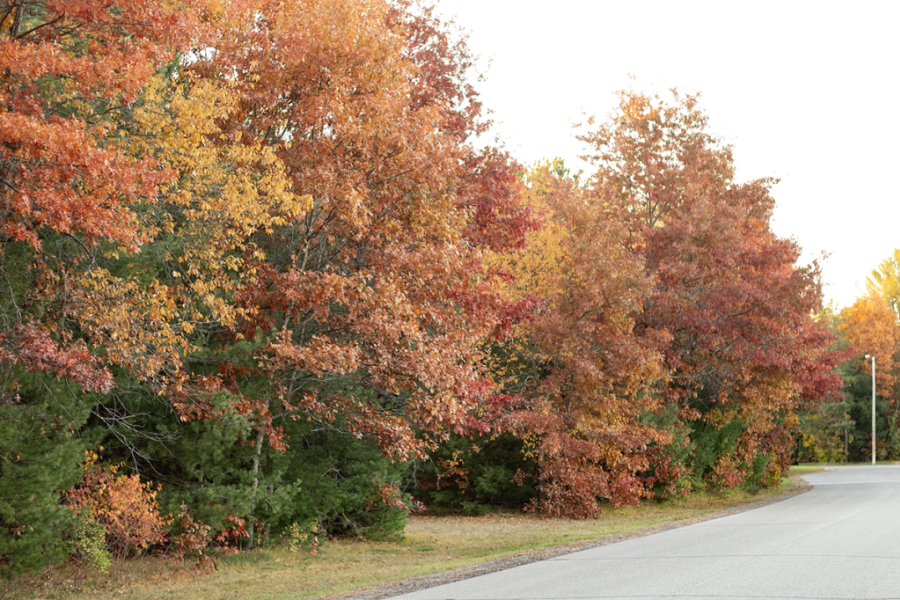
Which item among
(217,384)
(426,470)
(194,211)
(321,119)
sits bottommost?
(426,470)

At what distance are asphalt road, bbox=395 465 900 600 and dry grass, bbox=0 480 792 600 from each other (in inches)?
72.5

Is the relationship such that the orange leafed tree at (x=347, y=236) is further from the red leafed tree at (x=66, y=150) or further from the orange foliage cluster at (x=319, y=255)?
the red leafed tree at (x=66, y=150)

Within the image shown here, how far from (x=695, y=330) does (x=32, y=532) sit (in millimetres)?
19613

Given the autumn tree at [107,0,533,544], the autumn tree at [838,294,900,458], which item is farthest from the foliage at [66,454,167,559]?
the autumn tree at [838,294,900,458]

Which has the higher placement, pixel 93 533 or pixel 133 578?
pixel 93 533

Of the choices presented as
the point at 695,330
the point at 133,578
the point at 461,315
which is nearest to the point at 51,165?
the point at 133,578

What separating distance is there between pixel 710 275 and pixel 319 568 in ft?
53.3

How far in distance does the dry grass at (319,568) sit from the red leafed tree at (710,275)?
709cm

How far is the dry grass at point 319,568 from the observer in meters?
10.5

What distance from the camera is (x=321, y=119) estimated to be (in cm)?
1311

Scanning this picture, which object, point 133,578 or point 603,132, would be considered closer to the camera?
point 133,578

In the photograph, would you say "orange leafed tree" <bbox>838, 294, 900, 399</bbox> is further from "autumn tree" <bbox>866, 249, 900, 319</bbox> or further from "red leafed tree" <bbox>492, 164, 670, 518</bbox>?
A: "red leafed tree" <bbox>492, 164, 670, 518</bbox>

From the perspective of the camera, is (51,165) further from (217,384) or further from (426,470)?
(426,470)

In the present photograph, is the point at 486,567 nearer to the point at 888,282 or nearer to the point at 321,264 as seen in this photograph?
the point at 321,264
